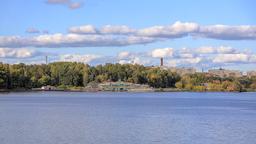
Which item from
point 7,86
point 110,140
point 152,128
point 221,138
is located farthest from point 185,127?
point 7,86

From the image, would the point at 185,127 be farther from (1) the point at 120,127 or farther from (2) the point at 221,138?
(2) the point at 221,138

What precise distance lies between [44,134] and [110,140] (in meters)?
5.30

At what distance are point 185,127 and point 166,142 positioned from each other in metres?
11.2

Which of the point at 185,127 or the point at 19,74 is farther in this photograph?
the point at 19,74

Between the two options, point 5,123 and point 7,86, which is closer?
point 5,123

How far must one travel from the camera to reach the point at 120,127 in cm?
4825

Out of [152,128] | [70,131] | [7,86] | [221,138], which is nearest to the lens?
[221,138]

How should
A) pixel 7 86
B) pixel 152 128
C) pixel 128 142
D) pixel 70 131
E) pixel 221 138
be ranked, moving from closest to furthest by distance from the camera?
pixel 128 142
pixel 221 138
pixel 70 131
pixel 152 128
pixel 7 86

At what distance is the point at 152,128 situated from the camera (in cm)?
4706

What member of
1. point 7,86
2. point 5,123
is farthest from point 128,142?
point 7,86

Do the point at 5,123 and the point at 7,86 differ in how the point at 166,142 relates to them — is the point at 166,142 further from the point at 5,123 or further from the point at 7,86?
the point at 7,86

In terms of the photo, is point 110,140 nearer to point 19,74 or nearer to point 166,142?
point 166,142

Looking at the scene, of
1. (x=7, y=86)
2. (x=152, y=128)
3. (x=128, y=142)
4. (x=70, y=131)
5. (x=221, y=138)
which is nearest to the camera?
(x=128, y=142)

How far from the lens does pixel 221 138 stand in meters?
Result: 40.5
